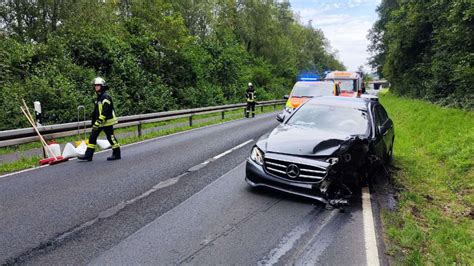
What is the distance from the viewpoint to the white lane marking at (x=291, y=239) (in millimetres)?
4051

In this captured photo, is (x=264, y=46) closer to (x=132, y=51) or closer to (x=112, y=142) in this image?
(x=132, y=51)

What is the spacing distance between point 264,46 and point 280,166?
1845 inches

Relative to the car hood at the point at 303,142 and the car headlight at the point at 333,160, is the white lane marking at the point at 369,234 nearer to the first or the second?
the car headlight at the point at 333,160

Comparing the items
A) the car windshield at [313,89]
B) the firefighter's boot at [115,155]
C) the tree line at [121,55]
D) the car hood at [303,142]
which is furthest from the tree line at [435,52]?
the tree line at [121,55]

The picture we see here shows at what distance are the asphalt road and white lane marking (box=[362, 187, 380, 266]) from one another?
0.06 meters

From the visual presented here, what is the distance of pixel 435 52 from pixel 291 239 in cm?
2543

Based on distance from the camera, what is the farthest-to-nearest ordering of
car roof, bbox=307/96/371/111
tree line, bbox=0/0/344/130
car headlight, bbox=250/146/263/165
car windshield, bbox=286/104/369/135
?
tree line, bbox=0/0/344/130 < car roof, bbox=307/96/371/111 < car windshield, bbox=286/104/369/135 < car headlight, bbox=250/146/263/165

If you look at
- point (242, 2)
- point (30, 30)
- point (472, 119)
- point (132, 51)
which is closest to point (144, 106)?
point (132, 51)

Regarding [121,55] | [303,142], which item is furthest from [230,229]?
[121,55]

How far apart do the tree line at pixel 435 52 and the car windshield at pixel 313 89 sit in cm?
510

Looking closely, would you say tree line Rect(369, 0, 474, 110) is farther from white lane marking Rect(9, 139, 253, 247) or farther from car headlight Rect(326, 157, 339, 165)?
white lane marking Rect(9, 139, 253, 247)

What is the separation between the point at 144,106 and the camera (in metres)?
20.8

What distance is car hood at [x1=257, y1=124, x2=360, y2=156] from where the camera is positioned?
5957 millimetres

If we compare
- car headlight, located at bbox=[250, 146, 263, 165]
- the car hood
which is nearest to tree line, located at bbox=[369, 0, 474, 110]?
the car hood
